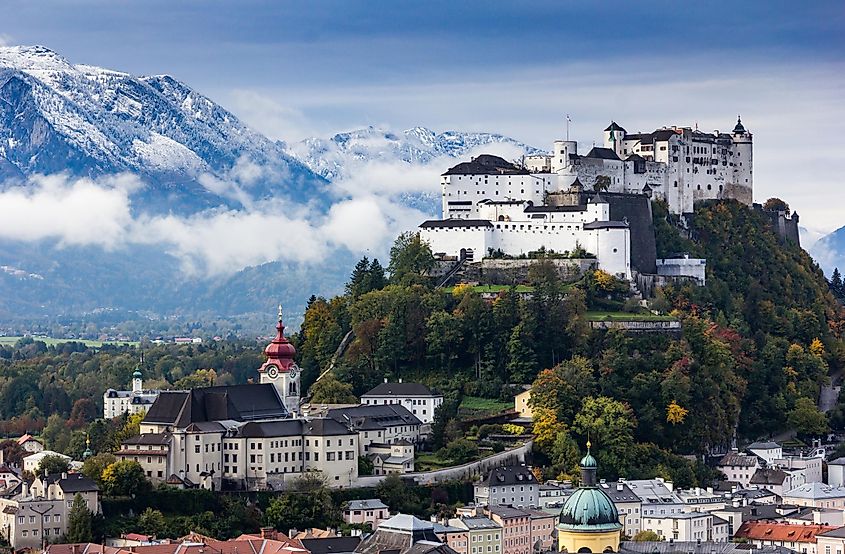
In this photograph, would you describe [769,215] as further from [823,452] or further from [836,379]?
[823,452]

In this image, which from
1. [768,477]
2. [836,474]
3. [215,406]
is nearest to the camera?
[215,406]

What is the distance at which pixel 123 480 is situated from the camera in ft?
271

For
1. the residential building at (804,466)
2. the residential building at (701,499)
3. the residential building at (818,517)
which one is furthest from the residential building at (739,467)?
the residential building at (701,499)

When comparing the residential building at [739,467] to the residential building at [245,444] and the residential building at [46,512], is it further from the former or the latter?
the residential building at [46,512]

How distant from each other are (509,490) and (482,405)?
12009mm

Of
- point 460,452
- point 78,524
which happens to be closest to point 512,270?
point 460,452

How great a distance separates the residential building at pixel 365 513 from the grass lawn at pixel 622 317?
25589 mm

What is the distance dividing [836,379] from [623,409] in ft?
86.0

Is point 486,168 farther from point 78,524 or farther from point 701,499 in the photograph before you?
point 78,524

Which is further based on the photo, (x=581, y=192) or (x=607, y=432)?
(x=581, y=192)

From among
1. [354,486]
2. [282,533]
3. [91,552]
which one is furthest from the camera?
[354,486]

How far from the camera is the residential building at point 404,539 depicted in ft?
247

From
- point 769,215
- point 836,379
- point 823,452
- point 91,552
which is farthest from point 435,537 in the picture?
point 769,215

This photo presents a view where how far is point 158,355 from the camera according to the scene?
7387 inches
